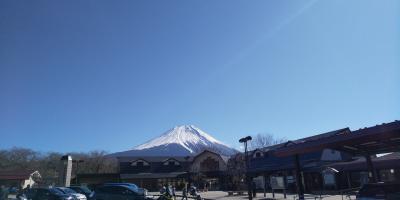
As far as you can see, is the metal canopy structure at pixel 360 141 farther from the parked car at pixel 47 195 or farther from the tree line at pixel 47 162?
the tree line at pixel 47 162

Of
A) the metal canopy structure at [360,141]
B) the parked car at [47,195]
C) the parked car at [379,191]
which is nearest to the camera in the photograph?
the parked car at [379,191]

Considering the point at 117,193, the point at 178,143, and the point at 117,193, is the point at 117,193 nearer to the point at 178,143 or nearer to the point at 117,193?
the point at 117,193

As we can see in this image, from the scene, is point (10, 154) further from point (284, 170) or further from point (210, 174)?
point (284, 170)

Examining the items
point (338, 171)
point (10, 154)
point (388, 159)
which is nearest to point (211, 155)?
point (338, 171)

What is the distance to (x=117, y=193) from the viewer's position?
2162 centimetres

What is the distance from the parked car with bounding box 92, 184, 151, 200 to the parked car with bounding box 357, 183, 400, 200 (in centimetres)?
1207

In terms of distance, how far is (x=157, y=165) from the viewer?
63062mm

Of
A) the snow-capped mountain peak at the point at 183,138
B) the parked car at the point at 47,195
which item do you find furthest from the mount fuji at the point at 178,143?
the parked car at the point at 47,195

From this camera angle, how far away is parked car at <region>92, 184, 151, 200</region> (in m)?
20.9

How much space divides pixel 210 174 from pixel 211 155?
390cm

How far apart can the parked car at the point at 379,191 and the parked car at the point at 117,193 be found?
1207 centimetres

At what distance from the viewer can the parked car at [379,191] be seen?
12.8 meters

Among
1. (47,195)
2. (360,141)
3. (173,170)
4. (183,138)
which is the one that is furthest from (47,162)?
(183,138)

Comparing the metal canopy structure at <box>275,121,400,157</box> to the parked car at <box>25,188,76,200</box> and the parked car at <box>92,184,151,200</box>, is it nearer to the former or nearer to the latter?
the parked car at <box>92,184,151,200</box>
